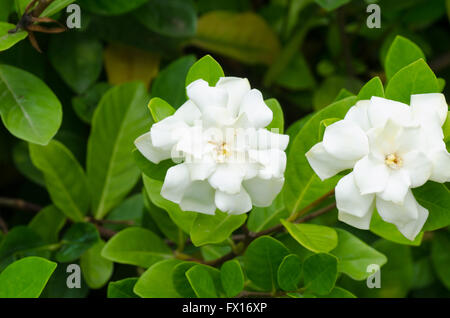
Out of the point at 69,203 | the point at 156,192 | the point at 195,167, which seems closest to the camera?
the point at 195,167

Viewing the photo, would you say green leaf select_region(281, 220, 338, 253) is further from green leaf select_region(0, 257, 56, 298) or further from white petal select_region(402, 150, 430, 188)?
green leaf select_region(0, 257, 56, 298)

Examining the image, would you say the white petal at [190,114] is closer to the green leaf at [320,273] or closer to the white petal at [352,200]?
the white petal at [352,200]

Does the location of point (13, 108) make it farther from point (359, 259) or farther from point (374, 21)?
point (374, 21)

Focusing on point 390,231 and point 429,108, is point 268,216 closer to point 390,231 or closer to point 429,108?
point 390,231

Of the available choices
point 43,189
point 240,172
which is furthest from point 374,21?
point 43,189

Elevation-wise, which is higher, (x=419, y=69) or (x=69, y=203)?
(x=419, y=69)

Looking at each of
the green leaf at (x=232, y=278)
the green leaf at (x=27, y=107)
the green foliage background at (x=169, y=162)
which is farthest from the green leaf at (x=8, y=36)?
the green leaf at (x=232, y=278)
